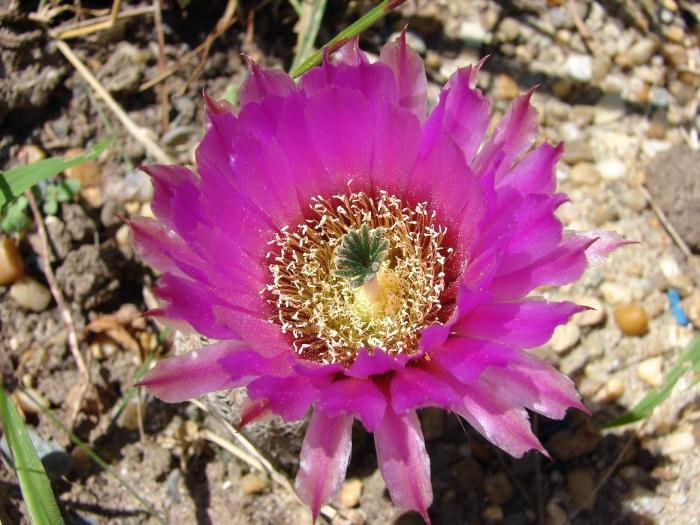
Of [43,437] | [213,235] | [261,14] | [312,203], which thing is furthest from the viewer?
[261,14]

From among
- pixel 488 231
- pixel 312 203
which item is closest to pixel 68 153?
pixel 312 203

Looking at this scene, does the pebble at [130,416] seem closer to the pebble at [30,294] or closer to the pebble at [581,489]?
the pebble at [30,294]

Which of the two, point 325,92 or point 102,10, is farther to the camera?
point 102,10

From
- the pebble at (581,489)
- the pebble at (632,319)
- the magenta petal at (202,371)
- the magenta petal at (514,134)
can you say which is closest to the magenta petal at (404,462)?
the magenta petal at (202,371)

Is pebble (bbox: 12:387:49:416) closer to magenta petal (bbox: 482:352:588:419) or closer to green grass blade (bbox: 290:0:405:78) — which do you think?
green grass blade (bbox: 290:0:405:78)

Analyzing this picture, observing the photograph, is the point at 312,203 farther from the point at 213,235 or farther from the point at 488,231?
the point at 488,231

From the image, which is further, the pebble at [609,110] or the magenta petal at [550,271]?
the pebble at [609,110]
